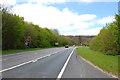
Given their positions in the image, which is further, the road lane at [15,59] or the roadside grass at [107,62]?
the road lane at [15,59]

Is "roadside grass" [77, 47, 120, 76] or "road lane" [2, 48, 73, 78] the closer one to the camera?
"road lane" [2, 48, 73, 78]

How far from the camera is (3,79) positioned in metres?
9.80

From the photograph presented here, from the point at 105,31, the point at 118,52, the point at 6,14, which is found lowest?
the point at 118,52

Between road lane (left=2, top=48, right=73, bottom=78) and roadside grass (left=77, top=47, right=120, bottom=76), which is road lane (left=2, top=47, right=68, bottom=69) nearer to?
road lane (left=2, top=48, right=73, bottom=78)

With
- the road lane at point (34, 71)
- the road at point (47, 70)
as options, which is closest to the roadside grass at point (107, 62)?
the road at point (47, 70)

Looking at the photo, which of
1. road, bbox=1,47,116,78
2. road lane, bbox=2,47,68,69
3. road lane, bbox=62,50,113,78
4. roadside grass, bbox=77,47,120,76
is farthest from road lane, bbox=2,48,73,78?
roadside grass, bbox=77,47,120,76

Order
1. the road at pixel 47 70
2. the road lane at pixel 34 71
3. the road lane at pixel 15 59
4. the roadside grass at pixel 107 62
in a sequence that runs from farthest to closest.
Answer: the road lane at pixel 15 59
the roadside grass at pixel 107 62
the road at pixel 47 70
the road lane at pixel 34 71

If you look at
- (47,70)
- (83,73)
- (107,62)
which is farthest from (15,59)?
(83,73)

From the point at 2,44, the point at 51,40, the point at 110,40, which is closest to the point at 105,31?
the point at 110,40

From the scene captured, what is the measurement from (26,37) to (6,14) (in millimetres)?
20028

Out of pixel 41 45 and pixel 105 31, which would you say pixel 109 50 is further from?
pixel 41 45

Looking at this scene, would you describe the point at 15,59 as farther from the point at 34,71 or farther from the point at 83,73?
the point at 83,73

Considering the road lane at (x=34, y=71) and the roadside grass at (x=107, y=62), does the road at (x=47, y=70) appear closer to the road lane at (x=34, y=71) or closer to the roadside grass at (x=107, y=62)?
the road lane at (x=34, y=71)

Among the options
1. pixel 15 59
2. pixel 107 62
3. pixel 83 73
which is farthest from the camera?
pixel 15 59
